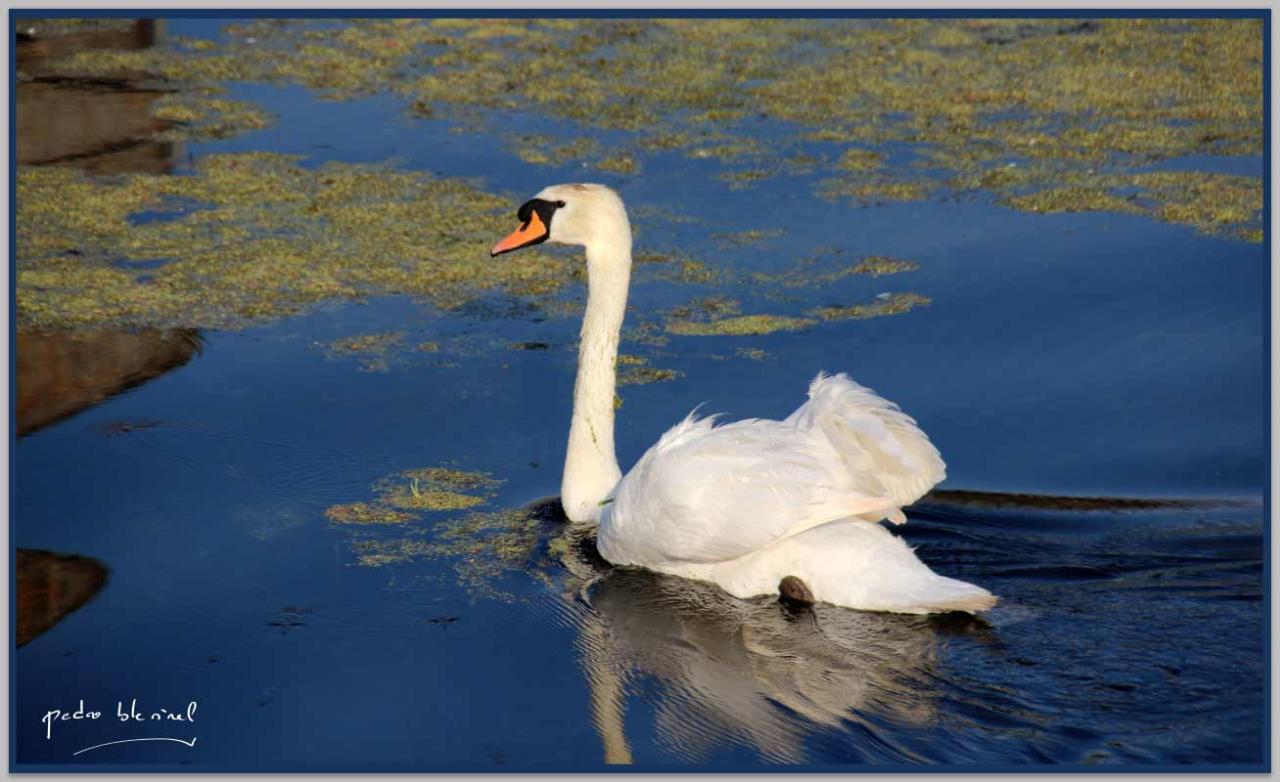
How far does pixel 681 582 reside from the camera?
255 inches

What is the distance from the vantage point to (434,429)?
774cm

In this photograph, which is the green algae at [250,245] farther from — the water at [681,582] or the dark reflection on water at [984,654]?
the dark reflection on water at [984,654]

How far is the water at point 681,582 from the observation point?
207 inches

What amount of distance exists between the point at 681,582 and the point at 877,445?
964mm

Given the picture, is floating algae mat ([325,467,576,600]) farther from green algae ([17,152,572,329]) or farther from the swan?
green algae ([17,152,572,329])

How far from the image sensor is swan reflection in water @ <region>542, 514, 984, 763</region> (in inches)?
206

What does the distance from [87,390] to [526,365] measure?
221 centimetres

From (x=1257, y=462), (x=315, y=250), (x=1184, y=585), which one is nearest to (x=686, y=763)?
(x=1184, y=585)

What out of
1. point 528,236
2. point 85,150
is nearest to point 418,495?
point 528,236

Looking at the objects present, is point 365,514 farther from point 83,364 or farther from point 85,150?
point 85,150

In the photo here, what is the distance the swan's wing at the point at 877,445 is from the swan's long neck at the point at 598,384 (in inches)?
42.1

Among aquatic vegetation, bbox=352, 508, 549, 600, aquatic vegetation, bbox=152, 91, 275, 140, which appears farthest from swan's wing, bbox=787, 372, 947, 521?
aquatic vegetation, bbox=152, 91, 275, 140

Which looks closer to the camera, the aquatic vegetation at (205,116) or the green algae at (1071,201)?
the green algae at (1071,201)
